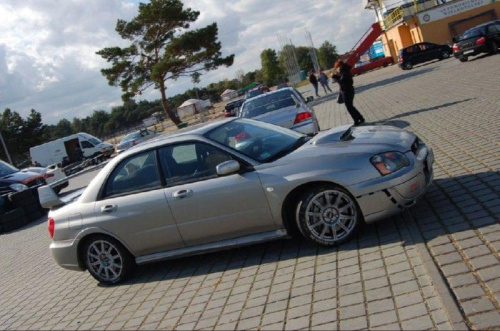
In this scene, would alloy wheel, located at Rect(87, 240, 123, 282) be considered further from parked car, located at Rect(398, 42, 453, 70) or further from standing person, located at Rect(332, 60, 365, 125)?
parked car, located at Rect(398, 42, 453, 70)

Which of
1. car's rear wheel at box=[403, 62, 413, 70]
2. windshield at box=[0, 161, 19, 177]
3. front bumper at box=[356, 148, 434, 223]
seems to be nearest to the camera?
front bumper at box=[356, 148, 434, 223]

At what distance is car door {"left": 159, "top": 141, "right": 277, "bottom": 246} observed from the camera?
5.50 meters

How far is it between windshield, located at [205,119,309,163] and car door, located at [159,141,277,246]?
248 millimetres

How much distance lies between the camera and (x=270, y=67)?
341ft

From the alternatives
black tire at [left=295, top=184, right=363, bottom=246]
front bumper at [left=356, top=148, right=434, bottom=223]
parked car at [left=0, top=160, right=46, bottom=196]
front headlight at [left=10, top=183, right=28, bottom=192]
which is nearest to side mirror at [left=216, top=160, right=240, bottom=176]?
black tire at [left=295, top=184, right=363, bottom=246]

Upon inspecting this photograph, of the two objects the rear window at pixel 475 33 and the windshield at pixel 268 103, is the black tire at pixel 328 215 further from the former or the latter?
the rear window at pixel 475 33

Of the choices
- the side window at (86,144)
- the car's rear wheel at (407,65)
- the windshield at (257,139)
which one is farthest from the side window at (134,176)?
the side window at (86,144)

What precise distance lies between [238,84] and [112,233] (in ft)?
387

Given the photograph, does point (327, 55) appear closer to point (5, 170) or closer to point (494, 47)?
point (494, 47)

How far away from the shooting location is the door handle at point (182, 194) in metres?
5.70

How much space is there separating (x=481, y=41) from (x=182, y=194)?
941 inches

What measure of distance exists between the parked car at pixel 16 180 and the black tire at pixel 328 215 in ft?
47.3

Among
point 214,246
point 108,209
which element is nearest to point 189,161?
point 214,246

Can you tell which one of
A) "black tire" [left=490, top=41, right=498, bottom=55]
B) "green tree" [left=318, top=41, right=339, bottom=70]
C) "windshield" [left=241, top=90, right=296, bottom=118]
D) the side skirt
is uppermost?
"green tree" [left=318, top=41, right=339, bottom=70]
